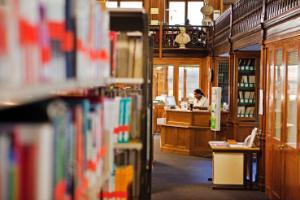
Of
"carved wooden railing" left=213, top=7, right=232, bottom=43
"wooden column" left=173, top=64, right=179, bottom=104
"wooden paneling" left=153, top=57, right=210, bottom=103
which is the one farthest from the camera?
"wooden column" left=173, top=64, right=179, bottom=104

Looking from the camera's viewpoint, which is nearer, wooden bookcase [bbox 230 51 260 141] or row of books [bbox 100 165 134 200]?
row of books [bbox 100 165 134 200]

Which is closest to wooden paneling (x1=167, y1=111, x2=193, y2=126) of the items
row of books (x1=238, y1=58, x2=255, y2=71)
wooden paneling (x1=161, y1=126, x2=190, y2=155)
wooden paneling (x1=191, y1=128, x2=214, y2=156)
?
wooden paneling (x1=161, y1=126, x2=190, y2=155)

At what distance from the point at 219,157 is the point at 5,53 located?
6326 mm

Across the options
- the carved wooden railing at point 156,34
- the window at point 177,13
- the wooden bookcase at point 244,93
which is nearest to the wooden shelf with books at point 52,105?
Answer: the wooden bookcase at point 244,93

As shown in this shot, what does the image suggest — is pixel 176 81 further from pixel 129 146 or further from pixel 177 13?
pixel 129 146

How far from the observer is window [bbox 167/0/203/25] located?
16203mm

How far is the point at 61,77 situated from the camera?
4.47 ft

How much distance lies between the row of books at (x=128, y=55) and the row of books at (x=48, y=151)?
994mm

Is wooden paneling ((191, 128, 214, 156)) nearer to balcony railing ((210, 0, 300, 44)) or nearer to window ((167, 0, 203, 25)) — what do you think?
balcony railing ((210, 0, 300, 44))

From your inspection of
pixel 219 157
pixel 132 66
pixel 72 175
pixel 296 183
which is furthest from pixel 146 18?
pixel 219 157

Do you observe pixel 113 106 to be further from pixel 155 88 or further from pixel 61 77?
pixel 155 88

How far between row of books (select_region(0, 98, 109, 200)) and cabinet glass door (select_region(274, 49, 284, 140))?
460 cm

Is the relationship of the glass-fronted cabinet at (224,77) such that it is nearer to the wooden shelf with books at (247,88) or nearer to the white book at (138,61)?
the wooden shelf with books at (247,88)

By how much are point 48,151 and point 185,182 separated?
21.8 feet
